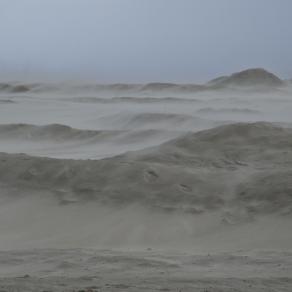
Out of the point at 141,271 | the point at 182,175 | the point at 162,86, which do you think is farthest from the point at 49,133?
the point at 162,86

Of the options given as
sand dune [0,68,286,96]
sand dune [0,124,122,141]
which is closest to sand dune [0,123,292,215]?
sand dune [0,124,122,141]

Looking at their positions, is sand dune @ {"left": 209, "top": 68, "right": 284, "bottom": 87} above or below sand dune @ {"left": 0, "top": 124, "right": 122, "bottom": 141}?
above

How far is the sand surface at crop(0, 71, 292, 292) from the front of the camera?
12.1 feet

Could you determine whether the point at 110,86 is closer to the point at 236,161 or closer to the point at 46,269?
the point at 236,161

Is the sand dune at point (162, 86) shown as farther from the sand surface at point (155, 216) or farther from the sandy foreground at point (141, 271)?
the sandy foreground at point (141, 271)

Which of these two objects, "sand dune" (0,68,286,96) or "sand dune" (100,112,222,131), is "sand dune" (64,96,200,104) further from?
"sand dune" (100,112,222,131)

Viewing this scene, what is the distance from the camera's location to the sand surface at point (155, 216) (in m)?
3.70

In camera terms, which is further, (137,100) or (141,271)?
(137,100)

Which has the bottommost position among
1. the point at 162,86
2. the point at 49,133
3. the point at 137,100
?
the point at 49,133

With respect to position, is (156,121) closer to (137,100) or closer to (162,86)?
(137,100)

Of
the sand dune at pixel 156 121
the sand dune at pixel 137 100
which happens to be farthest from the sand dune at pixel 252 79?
the sand dune at pixel 156 121

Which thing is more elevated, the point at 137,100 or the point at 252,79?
the point at 252,79

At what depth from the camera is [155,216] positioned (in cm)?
562

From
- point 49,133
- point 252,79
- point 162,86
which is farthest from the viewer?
point 162,86
